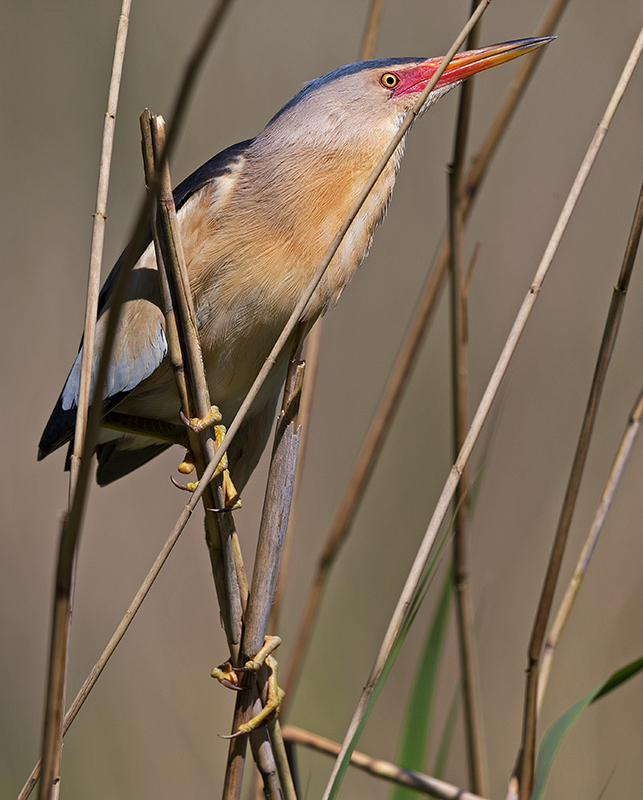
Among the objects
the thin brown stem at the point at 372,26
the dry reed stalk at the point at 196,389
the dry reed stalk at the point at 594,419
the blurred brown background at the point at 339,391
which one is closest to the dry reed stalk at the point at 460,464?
the dry reed stalk at the point at 594,419

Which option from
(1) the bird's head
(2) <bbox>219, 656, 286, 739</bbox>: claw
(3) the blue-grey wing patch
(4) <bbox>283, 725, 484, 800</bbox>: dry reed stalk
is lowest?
(4) <bbox>283, 725, 484, 800</bbox>: dry reed stalk

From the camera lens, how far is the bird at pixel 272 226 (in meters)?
1.14

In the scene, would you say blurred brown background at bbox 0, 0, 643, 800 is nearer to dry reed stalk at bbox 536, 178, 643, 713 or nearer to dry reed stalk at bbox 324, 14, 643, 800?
dry reed stalk at bbox 536, 178, 643, 713

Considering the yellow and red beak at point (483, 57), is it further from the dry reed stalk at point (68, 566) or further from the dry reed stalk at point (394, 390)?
the dry reed stalk at point (68, 566)

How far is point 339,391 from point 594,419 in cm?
116

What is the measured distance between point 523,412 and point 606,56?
88cm

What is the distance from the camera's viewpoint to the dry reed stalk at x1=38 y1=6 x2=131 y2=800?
0.53 m

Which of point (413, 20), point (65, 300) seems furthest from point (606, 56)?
point (65, 300)

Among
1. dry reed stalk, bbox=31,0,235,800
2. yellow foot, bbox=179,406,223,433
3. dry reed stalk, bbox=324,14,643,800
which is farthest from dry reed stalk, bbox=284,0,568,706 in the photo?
dry reed stalk, bbox=31,0,235,800

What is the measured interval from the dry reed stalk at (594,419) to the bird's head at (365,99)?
396 millimetres

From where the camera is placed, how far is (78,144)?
82.5 inches

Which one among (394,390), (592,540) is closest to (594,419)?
(592,540)

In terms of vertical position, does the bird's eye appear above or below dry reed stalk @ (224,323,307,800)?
above

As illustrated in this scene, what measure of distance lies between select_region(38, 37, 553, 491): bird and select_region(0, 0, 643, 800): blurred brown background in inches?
26.9
